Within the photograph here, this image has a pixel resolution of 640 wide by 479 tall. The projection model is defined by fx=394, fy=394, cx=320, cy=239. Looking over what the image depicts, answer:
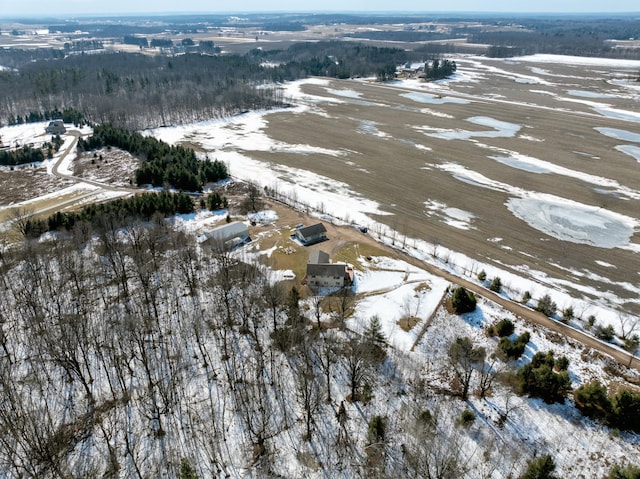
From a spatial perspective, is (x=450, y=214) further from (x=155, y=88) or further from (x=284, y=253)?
(x=155, y=88)

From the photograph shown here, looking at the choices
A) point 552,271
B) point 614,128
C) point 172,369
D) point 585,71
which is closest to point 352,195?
point 552,271

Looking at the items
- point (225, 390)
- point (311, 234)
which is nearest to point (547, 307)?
point (311, 234)

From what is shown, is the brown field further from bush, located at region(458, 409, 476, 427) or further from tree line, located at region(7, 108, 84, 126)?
tree line, located at region(7, 108, 84, 126)

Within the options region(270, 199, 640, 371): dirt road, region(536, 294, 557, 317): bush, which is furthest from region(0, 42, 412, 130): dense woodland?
region(536, 294, 557, 317): bush

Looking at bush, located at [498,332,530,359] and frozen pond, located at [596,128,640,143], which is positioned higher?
frozen pond, located at [596,128,640,143]

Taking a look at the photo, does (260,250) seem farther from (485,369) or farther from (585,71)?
(585,71)

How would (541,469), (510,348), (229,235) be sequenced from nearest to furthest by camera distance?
(541,469)
(510,348)
(229,235)
